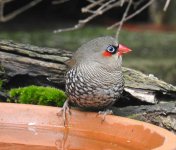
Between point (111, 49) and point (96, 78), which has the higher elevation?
point (111, 49)

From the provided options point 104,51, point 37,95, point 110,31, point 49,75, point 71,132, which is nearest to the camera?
point 71,132

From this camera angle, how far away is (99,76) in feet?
13.9

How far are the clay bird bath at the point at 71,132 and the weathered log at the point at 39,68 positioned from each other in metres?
0.55

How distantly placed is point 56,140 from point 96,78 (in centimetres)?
48

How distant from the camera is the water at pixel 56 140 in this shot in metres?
3.90

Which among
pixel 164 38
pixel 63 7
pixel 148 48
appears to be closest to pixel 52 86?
pixel 148 48

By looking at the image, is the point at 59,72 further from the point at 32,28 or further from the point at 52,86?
the point at 32,28

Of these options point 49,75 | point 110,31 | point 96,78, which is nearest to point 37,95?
point 49,75

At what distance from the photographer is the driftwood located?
4.61 metres

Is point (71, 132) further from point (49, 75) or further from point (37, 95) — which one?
point (49, 75)

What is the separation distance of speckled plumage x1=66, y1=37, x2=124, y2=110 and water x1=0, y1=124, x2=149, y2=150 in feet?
0.80

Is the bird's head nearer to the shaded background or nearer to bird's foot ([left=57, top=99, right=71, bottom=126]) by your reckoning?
bird's foot ([left=57, top=99, right=71, bottom=126])

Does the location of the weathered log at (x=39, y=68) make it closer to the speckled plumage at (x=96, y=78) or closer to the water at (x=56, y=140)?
the speckled plumage at (x=96, y=78)

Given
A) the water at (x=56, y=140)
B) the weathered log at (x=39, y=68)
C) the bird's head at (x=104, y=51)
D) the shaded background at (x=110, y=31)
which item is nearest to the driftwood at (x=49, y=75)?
the weathered log at (x=39, y=68)
